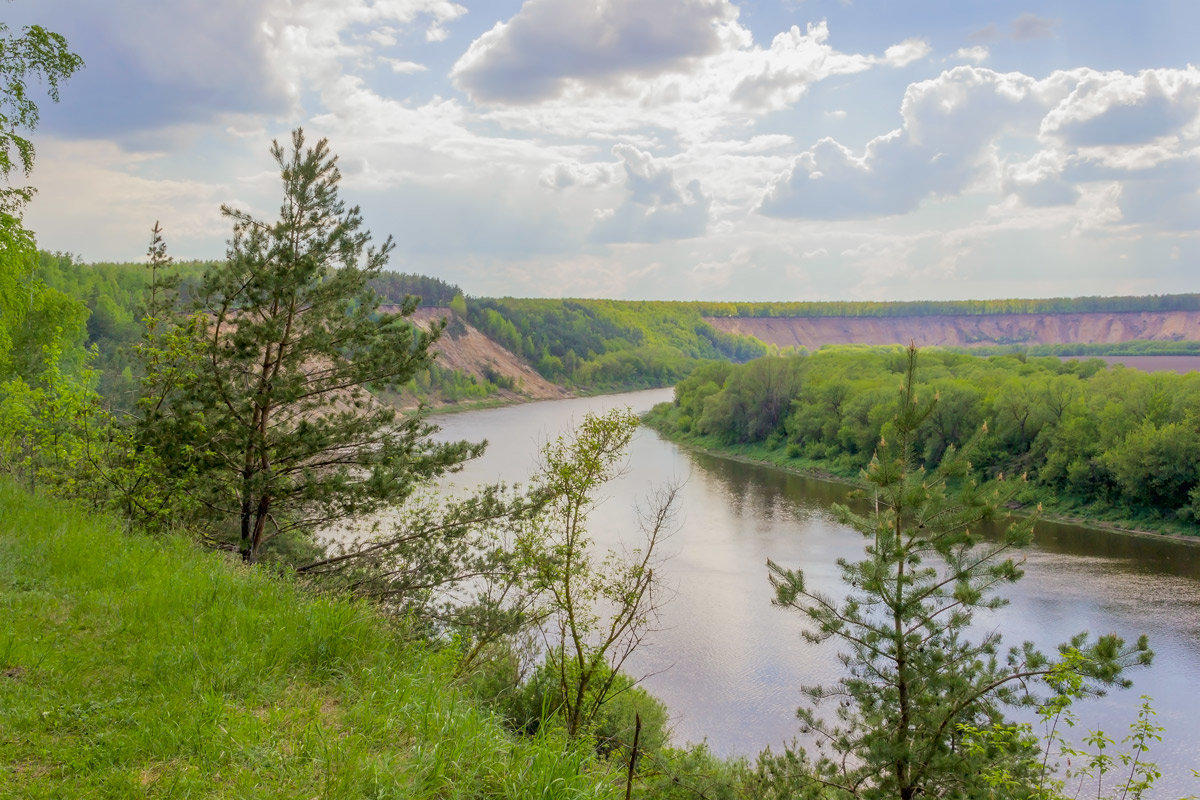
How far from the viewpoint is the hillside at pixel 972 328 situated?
13162cm

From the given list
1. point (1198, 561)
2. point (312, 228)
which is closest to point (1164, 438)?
point (1198, 561)

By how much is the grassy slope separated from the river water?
4335mm

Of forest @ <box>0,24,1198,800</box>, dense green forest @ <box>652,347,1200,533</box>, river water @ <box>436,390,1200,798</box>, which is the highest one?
forest @ <box>0,24,1198,800</box>

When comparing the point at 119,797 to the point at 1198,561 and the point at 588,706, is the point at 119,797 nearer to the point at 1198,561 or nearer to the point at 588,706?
the point at 588,706

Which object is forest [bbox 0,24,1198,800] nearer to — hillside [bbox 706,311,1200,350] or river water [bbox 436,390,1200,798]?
river water [bbox 436,390,1200,798]

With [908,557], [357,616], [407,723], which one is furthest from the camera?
Result: [908,557]

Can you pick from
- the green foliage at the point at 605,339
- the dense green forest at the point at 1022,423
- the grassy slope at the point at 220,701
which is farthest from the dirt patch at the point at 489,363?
the grassy slope at the point at 220,701

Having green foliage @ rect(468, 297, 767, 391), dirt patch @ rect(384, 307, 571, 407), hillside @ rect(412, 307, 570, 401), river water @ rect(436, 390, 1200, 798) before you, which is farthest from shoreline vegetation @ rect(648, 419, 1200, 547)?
green foliage @ rect(468, 297, 767, 391)

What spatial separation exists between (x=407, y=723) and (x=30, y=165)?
6243 mm

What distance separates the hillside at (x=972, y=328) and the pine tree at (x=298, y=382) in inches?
5216

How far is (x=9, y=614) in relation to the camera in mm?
3914

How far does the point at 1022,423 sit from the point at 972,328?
12616cm

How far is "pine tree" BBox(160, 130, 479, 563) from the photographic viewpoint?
8.45 m

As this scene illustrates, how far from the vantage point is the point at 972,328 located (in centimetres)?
15000
